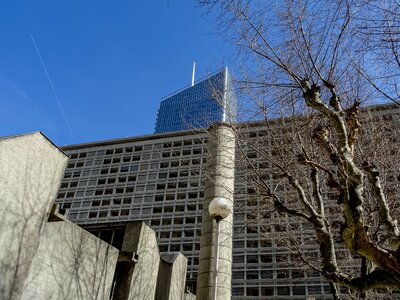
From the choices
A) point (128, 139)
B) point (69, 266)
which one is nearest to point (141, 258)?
point (69, 266)

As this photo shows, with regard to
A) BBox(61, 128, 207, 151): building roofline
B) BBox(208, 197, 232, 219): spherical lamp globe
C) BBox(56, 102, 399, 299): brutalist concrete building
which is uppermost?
BBox(61, 128, 207, 151): building roofline

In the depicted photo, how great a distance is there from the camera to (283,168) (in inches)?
291

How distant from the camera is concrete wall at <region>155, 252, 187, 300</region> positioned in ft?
47.4

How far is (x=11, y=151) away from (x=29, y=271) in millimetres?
2690

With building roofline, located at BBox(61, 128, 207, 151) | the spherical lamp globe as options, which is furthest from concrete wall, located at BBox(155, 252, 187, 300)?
building roofline, located at BBox(61, 128, 207, 151)

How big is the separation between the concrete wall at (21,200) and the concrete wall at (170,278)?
7258 millimetres

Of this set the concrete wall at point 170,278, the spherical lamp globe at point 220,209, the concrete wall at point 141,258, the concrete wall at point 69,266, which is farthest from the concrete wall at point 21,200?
the concrete wall at point 170,278

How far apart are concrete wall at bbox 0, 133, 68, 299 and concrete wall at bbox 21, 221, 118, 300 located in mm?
389

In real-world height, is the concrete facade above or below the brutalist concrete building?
below

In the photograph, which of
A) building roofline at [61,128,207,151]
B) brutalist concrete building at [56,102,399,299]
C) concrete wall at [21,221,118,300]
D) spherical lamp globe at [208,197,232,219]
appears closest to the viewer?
spherical lamp globe at [208,197,232,219]

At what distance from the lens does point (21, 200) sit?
811 cm

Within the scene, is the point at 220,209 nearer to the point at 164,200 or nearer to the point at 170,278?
the point at 170,278

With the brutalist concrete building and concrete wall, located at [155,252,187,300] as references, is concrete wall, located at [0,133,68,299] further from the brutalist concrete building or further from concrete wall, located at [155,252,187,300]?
the brutalist concrete building

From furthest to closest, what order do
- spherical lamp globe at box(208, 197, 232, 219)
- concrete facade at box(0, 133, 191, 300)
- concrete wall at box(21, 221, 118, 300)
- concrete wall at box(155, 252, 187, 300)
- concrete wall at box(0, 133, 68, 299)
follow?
1. concrete wall at box(155, 252, 187, 300)
2. concrete wall at box(21, 221, 118, 300)
3. concrete facade at box(0, 133, 191, 300)
4. concrete wall at box(0, 133, 68, 299)
5. spherical lamp globe at box(208, 197, 232, 219)
